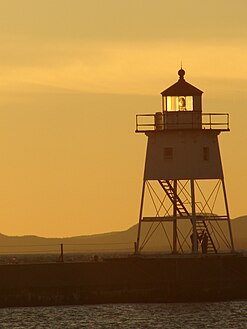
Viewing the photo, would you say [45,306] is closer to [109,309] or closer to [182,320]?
[109,309]

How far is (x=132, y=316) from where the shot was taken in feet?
265

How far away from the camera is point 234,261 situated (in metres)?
85.9

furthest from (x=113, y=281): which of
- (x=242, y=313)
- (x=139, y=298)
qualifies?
(x=242, y=313)

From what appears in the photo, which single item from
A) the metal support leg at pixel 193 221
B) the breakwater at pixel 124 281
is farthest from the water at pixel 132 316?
the metal support leg at pixel 193 221

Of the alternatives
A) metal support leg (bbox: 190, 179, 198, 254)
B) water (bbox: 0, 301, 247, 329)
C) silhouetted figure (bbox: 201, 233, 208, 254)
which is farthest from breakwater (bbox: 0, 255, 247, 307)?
silhouetted figure (bbox: 201, 233, 208, 254)

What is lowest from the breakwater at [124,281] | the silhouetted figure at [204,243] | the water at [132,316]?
the water at [132,316]

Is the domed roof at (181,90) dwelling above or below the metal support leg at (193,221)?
above

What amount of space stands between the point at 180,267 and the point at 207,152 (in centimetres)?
728

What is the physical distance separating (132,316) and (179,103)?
523 inches

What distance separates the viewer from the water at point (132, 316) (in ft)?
251

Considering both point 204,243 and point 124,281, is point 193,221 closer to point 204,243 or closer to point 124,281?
point 204,243

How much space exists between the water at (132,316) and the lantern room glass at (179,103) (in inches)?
421

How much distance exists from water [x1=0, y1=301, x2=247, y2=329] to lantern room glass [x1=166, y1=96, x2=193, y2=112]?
1070 centimetres

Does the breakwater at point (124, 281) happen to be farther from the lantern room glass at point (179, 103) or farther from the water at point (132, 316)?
the lantern room glass at point (179, 103)
